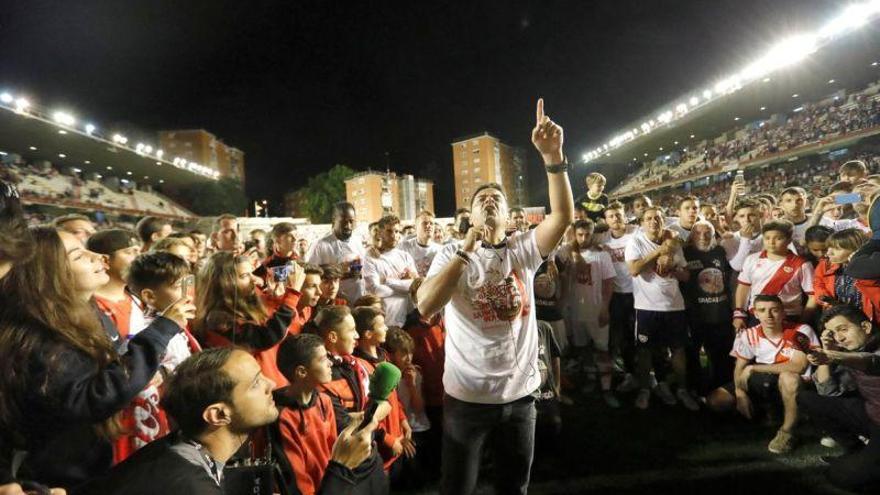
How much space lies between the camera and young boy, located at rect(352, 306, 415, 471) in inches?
125

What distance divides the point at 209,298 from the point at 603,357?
445 cm

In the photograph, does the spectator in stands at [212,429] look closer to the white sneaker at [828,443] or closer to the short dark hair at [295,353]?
the short dark hair at [295,353]

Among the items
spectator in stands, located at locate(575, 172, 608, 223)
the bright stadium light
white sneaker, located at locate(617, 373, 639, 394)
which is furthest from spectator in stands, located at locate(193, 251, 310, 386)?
the bright stadium light

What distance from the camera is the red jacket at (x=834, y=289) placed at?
347 centimetres

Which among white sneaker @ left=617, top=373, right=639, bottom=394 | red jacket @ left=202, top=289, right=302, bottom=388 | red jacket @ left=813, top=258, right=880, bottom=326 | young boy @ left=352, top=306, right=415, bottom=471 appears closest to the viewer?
red jacket @ left=202, top=289, right=302, bottom=388

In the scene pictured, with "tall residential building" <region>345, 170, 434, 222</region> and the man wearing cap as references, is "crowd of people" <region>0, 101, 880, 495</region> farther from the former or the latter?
"tall residential building" <region>345, 170, 434, 222</region>

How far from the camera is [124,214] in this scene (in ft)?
102

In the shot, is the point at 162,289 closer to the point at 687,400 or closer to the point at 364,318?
the point at 364,318

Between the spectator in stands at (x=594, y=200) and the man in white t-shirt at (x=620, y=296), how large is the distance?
0.99 metres

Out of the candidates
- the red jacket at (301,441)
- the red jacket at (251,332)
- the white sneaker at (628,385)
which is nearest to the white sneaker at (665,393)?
the white sneaker at (628,385)

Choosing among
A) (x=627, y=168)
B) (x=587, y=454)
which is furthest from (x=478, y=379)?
(x=627, y=168)

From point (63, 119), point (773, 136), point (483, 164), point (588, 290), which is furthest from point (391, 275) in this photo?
point (483, 164)

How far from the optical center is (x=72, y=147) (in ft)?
92.9

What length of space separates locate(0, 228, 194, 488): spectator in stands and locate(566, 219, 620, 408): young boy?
482 centimetres
